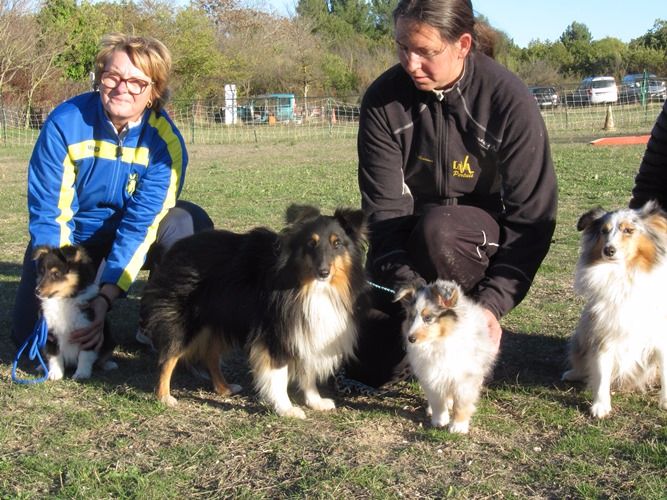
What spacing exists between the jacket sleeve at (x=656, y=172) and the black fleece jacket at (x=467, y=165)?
82 cm

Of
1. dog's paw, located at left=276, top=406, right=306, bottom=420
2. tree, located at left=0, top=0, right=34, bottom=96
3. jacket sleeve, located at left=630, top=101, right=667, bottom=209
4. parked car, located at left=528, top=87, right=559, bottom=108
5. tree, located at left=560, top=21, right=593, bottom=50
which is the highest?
tree, located at left=560, top=21, right=593, bottom=50

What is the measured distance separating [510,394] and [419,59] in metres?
1.90

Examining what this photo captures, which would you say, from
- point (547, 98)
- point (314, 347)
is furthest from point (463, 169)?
point (547, 98)

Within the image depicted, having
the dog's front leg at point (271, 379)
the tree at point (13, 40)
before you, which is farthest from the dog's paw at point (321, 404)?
the tree at point (13, 40)

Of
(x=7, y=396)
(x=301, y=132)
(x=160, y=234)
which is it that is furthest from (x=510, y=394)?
(x=301, y=132)

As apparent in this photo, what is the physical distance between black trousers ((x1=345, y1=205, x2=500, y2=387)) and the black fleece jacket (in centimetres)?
9

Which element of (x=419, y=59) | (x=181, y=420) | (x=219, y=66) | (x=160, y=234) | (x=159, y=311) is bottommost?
(x=181, y=420)

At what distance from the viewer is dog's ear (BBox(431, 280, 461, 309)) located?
349cm

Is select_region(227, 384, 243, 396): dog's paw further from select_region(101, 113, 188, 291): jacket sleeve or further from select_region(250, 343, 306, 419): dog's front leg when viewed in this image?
select_region(101, 113, 188, 291): jacket sleeve

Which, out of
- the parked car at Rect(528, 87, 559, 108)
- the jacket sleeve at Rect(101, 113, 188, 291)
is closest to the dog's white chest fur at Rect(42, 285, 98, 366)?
the jacket sleeve at Rect(101, 113, 188, 291)

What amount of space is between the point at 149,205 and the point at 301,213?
4.62ft

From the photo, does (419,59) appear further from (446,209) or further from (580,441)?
(580,441)

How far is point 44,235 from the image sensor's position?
4699mm

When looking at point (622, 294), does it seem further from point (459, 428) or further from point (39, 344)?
point (39, 344)
